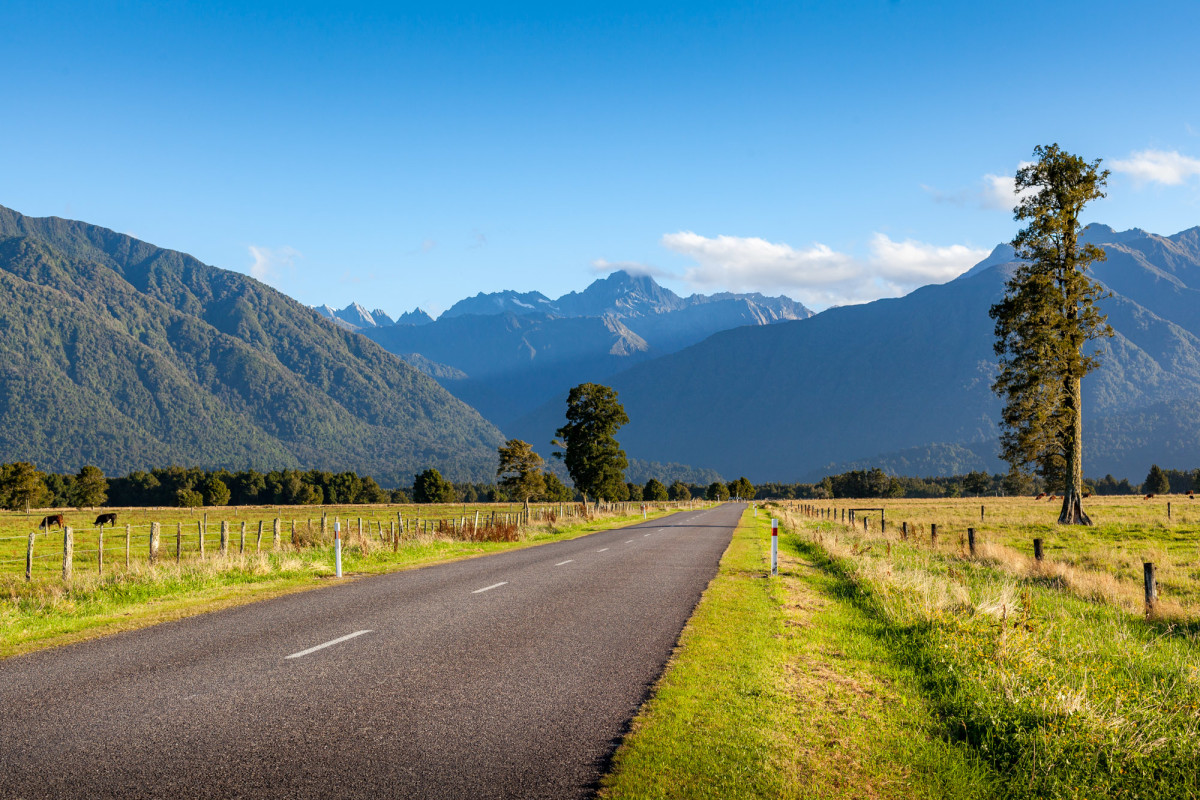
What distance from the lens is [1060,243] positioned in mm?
36281

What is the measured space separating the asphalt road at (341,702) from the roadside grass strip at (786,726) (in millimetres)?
371

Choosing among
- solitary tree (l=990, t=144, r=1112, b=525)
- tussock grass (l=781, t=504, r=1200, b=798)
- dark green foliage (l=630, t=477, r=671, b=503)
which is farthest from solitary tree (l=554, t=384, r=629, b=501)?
dark green foliage (l=630, t=477, r=671, b=503)

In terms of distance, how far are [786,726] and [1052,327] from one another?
1370 inches

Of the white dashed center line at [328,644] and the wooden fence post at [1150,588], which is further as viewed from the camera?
the wooden fence post at [1150,588]

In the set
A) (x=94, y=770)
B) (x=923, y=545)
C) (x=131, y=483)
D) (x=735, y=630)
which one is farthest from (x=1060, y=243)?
(x=131, y=483)

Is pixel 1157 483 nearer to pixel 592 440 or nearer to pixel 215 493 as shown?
pixel 592 440

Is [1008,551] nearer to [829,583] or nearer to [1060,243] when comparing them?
[829,583]

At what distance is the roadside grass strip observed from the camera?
5125 mm

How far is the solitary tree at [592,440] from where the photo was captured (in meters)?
71.9

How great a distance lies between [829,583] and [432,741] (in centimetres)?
1277

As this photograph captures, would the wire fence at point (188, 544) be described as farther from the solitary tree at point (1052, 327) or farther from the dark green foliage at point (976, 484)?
the dark green foliage at point (976, 484)

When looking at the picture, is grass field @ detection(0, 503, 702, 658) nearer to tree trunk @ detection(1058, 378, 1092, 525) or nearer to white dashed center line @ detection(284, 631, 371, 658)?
white dashed center line @ detection(284, 631, 371, 658)

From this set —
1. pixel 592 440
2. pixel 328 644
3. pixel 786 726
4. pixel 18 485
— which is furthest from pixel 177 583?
pixel 18 485

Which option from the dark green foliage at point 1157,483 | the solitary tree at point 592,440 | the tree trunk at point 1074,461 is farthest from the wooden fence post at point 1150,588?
the dark green foliage at point 1157,483
